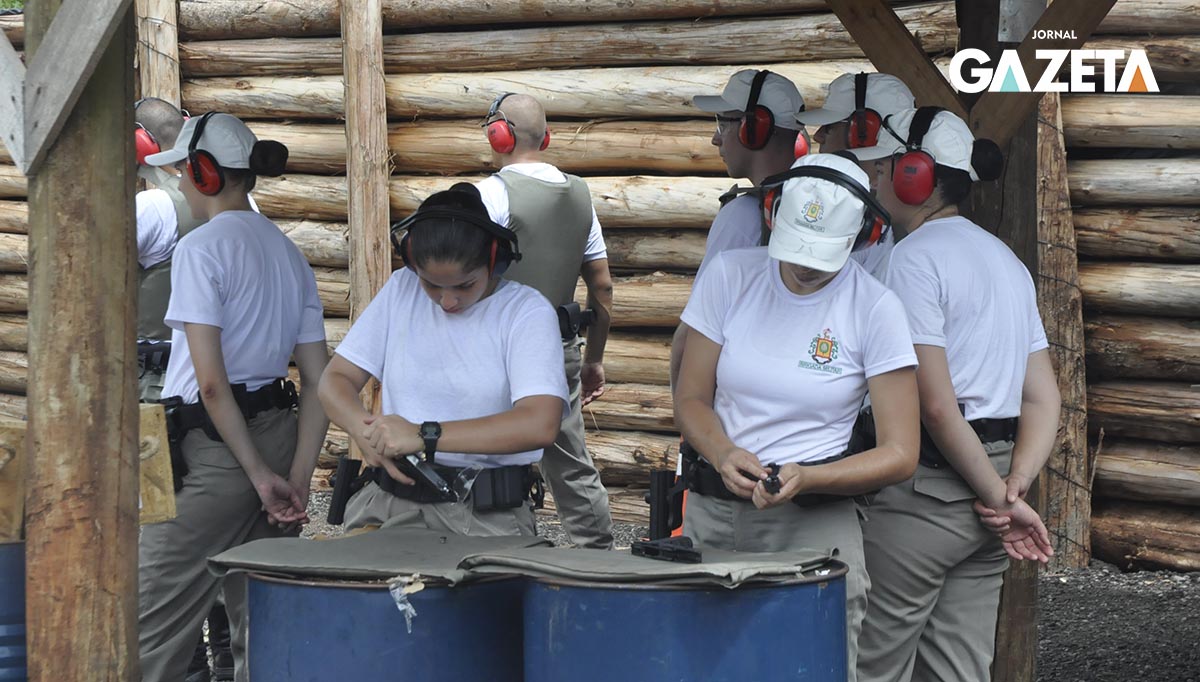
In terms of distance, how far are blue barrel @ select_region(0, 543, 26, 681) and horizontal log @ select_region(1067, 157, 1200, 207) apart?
17.8 ft

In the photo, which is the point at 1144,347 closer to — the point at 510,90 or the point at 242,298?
the point at 510,90

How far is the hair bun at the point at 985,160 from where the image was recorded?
4277 mm

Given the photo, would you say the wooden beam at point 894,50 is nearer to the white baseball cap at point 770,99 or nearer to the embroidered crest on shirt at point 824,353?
the white baseball cap at point 770,99

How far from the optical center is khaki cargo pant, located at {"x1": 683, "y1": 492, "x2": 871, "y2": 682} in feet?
12.3

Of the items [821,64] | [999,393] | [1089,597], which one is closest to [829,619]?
[999,393]

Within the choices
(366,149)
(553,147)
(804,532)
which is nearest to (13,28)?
(366,149)

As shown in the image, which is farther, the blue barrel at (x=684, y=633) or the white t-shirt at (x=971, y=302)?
the white t-shirt at (x=971, y=302)

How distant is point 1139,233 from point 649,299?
8.28 ft

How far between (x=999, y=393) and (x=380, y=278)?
5.00 meters

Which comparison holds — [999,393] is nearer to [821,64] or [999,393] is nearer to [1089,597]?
[1089,597]

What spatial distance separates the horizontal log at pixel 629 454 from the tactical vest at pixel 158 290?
302 centimetres

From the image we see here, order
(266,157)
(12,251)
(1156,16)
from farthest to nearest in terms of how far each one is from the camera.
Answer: (12,251) < (1156,16) < (266,157)

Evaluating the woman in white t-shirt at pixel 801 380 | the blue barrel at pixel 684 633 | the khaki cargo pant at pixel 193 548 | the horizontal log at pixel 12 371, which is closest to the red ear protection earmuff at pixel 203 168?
the khaki cargo pant at pixel 193 548

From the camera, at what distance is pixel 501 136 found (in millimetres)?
Result: 6109
